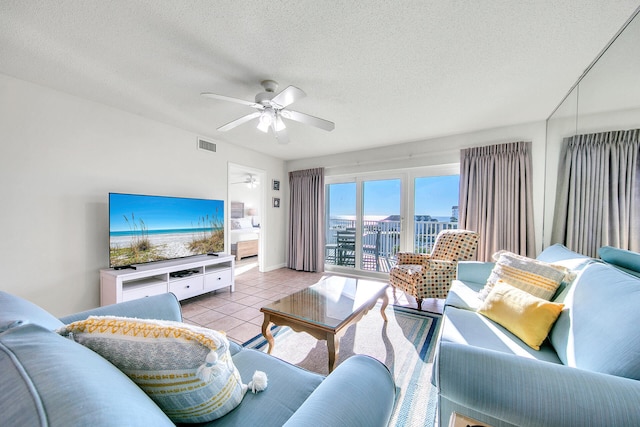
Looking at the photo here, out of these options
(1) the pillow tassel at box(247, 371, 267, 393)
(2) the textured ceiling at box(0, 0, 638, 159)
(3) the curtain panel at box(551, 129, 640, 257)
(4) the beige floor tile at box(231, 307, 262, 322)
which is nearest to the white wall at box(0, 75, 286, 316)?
(2) the textured ceiling at box(0, 0, 638, 159)

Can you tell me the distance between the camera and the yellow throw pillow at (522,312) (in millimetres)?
1278

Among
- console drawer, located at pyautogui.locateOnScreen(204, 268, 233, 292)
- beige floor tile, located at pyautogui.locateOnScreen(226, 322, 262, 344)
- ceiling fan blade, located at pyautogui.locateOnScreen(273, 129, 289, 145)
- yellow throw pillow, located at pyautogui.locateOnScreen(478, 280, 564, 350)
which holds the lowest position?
beige floor tile, located at pyautogui.locateOnScreen(226, 322, 262, 344)

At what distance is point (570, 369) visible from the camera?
2.64 feet

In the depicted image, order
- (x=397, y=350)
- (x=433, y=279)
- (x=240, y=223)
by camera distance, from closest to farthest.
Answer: (x=397, y=350) → (x=433, y=279) → (x=240, y=223)

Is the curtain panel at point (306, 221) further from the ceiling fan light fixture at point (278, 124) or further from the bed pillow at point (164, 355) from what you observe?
the bed pillow at point (164, 355)

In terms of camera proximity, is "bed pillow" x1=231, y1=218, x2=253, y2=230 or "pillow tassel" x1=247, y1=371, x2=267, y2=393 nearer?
"pillow tassel" x1=247, y1=371, x2=267, y2=393

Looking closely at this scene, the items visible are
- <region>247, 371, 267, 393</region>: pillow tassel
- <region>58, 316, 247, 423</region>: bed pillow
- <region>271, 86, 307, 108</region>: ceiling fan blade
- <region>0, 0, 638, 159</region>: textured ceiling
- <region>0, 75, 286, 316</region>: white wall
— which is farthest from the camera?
<region>0, 75, 286, 316</region>: white wall

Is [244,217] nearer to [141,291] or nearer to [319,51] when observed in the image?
[141,291]

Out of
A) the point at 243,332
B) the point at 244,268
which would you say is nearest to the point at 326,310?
the point at 243,332

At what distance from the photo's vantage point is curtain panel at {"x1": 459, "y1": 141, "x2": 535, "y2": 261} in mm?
3035

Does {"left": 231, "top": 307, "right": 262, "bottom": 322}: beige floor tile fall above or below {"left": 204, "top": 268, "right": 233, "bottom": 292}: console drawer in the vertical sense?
below

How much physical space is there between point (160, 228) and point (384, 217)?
3.32 meters

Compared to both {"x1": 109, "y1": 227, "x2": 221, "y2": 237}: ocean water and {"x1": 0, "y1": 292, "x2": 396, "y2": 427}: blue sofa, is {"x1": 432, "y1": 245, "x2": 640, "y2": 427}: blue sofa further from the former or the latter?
{"x1": 109, "y1": 227, "x2": 221, "y2": 237}: ocean water

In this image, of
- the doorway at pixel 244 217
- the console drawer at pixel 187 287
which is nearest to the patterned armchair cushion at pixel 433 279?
the console drawer at pixel 187 287
